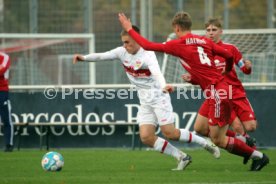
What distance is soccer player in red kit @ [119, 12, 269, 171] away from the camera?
1206 cm

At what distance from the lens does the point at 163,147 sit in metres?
13.1

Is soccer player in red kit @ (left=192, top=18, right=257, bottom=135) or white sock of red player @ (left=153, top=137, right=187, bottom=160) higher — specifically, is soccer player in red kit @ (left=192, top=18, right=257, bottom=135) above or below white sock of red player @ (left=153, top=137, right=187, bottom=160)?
above

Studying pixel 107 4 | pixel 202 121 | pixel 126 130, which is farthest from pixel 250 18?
pixel 202 121

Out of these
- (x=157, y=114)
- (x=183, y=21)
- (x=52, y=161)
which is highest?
(x=183, y=21)

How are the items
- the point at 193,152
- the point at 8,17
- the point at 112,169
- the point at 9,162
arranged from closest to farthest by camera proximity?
the point at 112,169, the point at 9,162, the point at 193,152, the point at 8,17

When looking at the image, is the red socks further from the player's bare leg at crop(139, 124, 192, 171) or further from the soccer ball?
the soccer ball

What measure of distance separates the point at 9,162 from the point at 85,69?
6167 millimetres

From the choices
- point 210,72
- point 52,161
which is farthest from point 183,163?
point 52,161

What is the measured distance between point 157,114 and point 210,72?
4.88 ft

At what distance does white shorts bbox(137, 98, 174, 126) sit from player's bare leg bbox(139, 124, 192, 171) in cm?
11

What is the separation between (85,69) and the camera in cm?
2022

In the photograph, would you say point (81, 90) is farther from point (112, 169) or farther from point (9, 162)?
point (112, 169)

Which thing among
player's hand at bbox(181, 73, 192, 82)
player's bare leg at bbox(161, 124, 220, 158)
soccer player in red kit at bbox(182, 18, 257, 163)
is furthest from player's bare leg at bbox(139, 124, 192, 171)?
player's hand at bbox(181, 73, 192, 82)

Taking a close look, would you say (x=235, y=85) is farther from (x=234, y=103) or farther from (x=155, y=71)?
(x=155, y=71)
